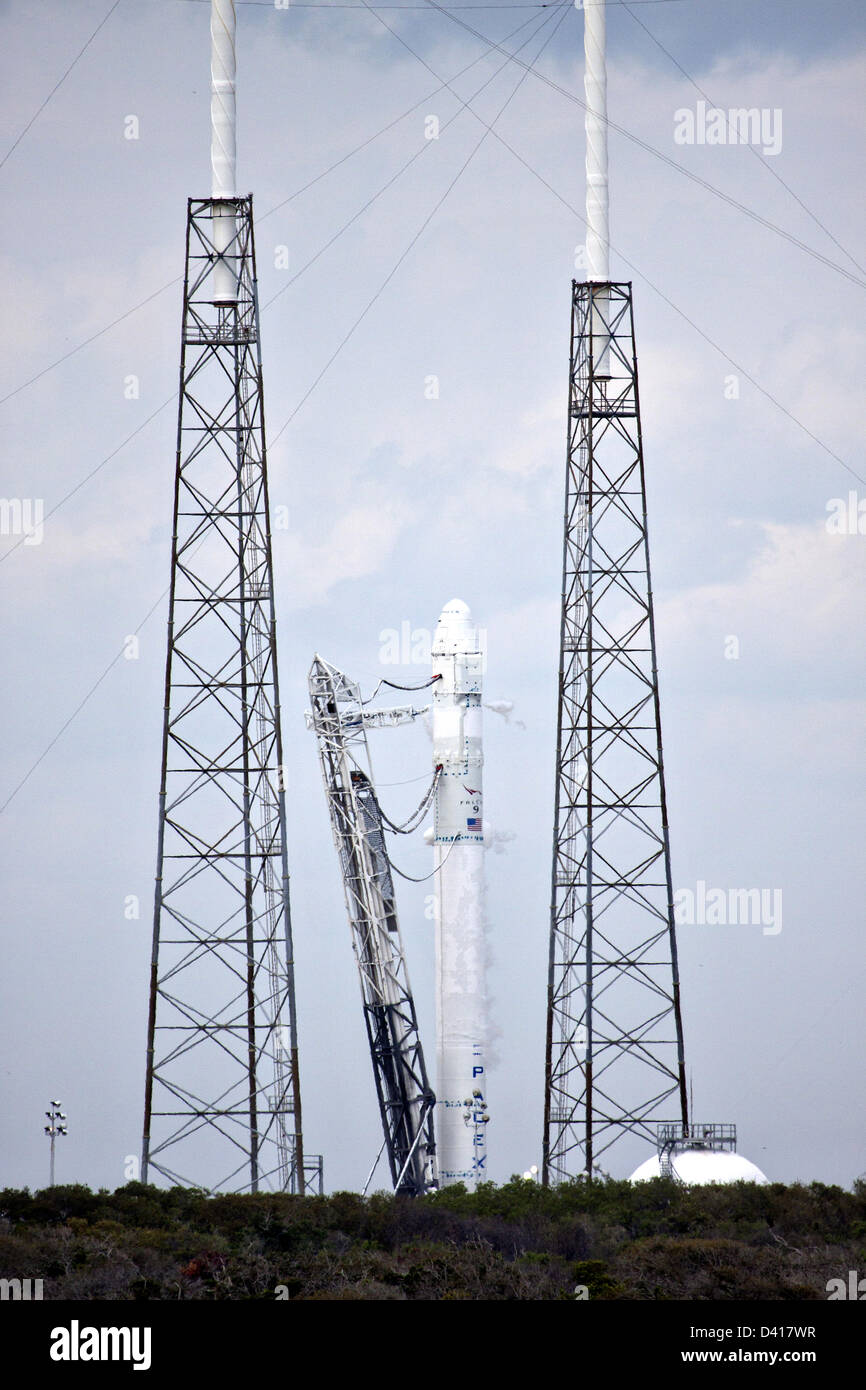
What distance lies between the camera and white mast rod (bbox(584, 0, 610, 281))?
190ft

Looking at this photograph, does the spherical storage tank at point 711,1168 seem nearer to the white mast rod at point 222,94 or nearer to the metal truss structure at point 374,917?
the metal truss structure at point 374,917

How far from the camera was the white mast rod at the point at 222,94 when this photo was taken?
5406 cm

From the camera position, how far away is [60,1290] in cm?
4119

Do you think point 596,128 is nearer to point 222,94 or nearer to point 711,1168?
point 222,94

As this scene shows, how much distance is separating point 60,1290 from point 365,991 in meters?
18.6

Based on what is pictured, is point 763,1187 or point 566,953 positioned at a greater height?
point 566,953

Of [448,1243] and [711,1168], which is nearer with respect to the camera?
[448,1243]

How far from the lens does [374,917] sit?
58.4 m
